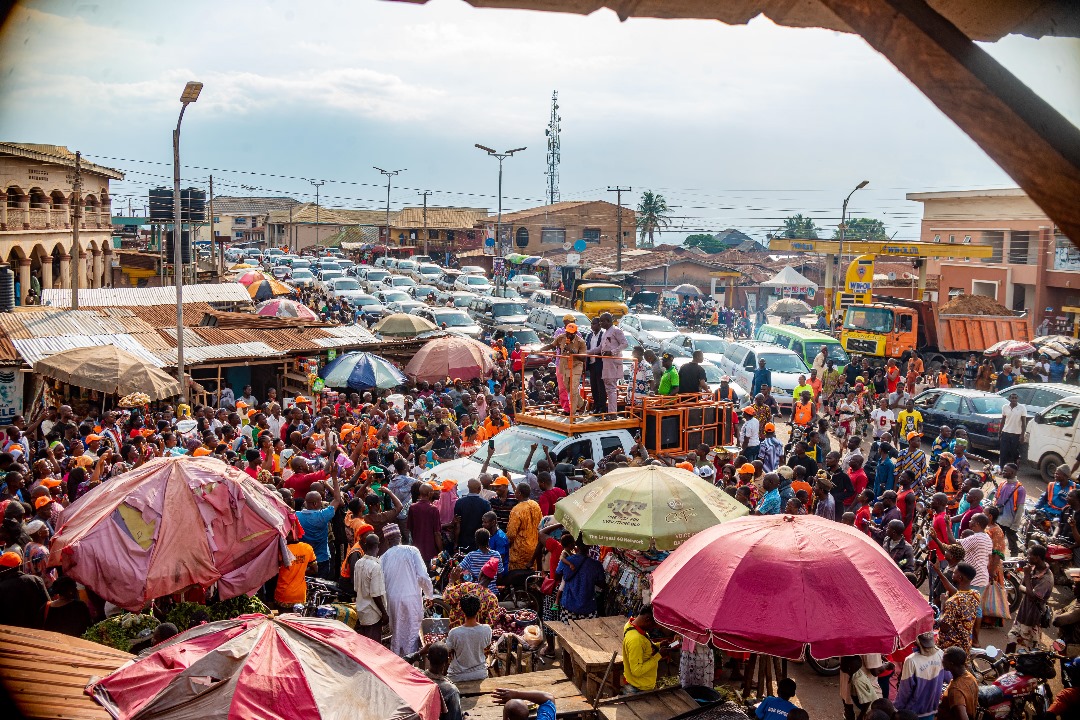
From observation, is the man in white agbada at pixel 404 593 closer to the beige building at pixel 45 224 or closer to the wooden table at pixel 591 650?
the wooden table at pixel 591 650

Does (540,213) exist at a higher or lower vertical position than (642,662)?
higher

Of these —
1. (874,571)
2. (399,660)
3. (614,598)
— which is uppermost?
(874,571)

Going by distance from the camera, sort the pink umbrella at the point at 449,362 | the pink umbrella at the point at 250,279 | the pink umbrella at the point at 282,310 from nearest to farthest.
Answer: the pink umbrella at the point at 449,362 < the pink umbrella at the point at 282,310 < the pink umbrella at the point at 250,279

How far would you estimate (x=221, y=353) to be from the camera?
20.0 m

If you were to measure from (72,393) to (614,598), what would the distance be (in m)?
13.3

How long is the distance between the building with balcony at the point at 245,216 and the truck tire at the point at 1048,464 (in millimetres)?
84880

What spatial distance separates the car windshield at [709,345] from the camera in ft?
84.0

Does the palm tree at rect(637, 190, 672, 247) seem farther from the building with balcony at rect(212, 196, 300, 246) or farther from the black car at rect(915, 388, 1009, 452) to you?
the black car at rect(915, 388, 1009, 452)

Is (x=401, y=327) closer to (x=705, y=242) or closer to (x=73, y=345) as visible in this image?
(x=73, y=345)

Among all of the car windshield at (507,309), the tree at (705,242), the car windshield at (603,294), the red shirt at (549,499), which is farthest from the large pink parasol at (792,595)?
the tree at (705,242)

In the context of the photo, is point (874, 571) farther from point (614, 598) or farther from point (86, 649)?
point (86, 649)

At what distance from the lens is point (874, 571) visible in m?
6.64

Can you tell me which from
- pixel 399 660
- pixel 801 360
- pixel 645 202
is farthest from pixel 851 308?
pixel 645 202

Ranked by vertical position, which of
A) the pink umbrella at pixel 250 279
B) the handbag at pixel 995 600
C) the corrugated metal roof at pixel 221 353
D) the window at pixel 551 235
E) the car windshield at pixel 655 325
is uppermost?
the window at pixel 551 235
